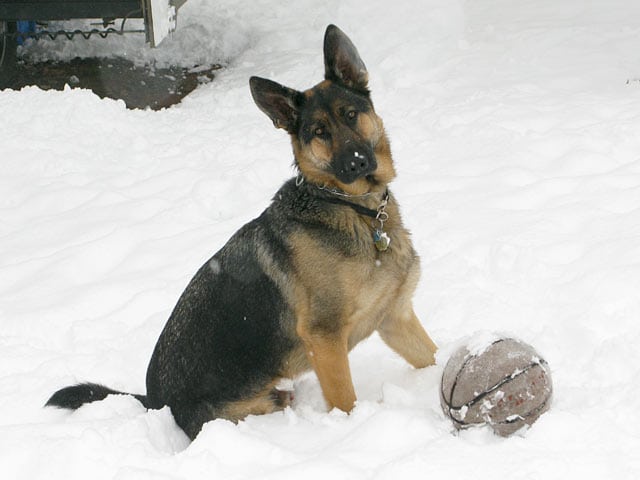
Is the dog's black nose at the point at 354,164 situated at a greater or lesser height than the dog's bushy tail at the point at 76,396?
greater

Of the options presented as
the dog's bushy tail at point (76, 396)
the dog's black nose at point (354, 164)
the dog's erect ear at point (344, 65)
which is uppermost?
the dog's erect ear at point (344, 65)

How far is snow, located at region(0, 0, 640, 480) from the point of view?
323 centimetres

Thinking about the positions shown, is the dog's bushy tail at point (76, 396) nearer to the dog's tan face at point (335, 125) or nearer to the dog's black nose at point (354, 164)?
the dog's tan face at point (335, 125)

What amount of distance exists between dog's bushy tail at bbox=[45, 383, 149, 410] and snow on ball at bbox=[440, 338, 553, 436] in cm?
192

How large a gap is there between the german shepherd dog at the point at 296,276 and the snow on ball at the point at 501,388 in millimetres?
698

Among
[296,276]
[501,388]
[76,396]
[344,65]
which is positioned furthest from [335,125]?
[76,396]

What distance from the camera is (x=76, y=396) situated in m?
3.93

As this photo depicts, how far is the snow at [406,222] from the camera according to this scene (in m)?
3.23

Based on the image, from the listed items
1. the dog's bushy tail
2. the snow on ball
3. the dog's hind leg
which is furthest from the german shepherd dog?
the snow on ball

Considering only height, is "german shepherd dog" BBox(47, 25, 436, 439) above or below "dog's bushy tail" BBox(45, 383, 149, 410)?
above

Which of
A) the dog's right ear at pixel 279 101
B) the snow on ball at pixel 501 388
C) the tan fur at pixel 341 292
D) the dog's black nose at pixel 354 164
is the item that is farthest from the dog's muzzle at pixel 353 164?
the snow on ball at pixel 501 388

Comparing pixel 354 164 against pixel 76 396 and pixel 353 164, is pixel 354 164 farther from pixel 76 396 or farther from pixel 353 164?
pixel 76 396

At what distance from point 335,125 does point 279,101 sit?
330mm

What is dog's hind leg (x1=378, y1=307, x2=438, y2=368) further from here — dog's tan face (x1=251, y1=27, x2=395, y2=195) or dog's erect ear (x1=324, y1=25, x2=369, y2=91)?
dog's erect ear (x1=324, y1=25, x2=369, y2=91)
